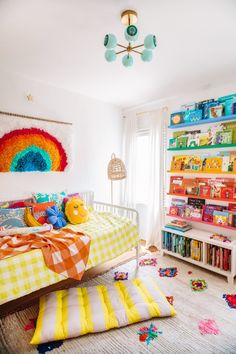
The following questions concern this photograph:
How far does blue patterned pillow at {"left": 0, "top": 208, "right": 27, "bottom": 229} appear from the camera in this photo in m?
2.29

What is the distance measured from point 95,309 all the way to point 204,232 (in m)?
1.71

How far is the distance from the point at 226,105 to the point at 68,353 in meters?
2.88

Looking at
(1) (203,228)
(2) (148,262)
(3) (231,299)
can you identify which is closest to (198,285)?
(3) (231,299)

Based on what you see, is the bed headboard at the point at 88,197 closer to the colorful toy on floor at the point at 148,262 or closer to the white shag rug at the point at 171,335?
the colorful toy on floor at the point at 148,262

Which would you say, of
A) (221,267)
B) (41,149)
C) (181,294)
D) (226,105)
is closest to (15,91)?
(41,149)

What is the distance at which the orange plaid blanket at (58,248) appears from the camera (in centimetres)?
188

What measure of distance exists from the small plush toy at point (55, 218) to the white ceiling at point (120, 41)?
64.1 inches

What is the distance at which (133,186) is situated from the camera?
3795 millimetres

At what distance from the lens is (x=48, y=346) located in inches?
61.7

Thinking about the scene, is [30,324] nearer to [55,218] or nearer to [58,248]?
[58,248]

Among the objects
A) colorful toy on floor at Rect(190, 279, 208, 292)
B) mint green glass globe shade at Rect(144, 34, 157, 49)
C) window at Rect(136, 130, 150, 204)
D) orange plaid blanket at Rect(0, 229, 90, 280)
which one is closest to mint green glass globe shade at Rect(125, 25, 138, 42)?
mint green glass globe shade at Rect(144, 34, 157, 49)

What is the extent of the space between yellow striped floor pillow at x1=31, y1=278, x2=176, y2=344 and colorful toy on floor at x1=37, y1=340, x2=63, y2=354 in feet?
0.13

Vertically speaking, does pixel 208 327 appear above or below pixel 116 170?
below

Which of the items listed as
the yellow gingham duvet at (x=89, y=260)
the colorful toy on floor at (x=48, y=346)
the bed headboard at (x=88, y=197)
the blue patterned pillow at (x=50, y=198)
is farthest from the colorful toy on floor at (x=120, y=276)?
the bed headboard at (x=88, y=197)
